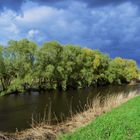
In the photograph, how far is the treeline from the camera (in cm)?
6788

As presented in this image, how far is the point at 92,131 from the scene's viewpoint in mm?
16172

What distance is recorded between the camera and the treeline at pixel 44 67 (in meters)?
67.9

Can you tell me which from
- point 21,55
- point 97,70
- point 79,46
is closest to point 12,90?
point 21,55

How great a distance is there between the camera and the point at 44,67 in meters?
71.8

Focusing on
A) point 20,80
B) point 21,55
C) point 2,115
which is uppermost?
point 21,55

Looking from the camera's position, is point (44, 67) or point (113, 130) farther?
point (44, 67)

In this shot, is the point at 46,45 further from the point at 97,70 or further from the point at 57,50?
the point at 97,70

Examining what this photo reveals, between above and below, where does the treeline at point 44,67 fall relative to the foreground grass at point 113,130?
above

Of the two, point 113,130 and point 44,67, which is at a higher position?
point 44,67

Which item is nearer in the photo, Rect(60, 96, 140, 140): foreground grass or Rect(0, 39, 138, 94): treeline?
Rect(60, 96, 140, 140): foreground grass

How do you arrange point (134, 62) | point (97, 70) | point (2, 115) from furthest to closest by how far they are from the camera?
point (134, 62) → point (97, 70) → point (2, 115)

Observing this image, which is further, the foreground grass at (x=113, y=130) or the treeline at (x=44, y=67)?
the treeline at (x=44, y=67)

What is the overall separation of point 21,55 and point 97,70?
33.7 metres

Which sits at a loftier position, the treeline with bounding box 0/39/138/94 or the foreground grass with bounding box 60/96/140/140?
the treeline with bounding box 0/39/138/94
